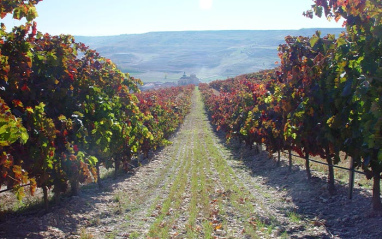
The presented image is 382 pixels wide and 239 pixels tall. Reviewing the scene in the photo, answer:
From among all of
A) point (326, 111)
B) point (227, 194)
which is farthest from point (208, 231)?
point (326, 111)

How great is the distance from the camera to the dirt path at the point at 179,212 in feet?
24.8

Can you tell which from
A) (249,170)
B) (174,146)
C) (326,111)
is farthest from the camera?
(174,146)

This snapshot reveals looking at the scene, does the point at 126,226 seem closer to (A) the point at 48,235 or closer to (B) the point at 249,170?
(A) the point at 48,235

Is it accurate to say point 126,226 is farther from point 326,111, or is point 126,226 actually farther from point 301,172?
point 301,172

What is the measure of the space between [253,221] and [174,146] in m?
16.3

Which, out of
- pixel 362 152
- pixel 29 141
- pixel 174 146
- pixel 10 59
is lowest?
pixel 174 146

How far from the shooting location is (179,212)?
9.13 metres

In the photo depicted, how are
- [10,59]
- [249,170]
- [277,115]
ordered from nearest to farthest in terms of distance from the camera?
[10,59] < [277,115] < [249,170]

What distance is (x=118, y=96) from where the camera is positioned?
37.3 feet

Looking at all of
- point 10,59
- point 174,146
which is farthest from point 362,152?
point 174,146

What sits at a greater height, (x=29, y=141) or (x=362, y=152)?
(x=29, y=141)

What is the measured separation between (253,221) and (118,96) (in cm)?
590

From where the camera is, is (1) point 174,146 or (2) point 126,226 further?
(1) point 174,146

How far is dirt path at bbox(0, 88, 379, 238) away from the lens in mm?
7555
